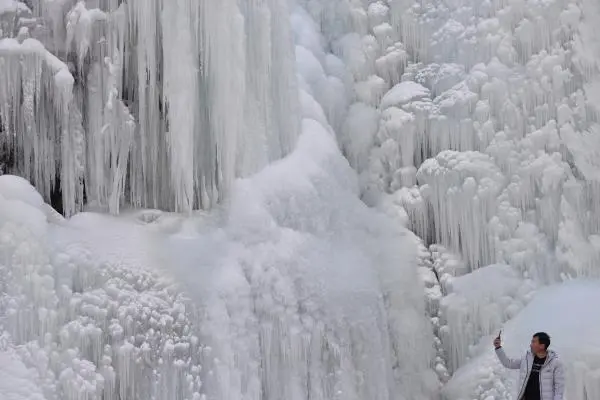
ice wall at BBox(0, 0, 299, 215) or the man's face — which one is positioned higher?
ice wall at BBox(0, 0, 299, 215)

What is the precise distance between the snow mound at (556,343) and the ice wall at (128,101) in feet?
7.95

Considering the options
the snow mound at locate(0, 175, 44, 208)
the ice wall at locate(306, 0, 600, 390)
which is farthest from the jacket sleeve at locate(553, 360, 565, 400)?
the snow mound at locate(0, 175, 44, 208)

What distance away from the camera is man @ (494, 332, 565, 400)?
14.7ft

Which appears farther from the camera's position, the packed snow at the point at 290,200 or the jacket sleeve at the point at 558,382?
the packed snow at the point at 290,200

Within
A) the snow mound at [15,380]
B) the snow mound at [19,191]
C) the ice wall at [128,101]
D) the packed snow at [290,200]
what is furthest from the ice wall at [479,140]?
the snow mound at [15,380]

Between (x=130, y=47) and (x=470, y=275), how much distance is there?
3467mm

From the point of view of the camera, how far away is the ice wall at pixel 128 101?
559cm

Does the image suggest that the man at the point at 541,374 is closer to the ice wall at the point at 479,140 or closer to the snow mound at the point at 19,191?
the ice wall at the point at 479,140

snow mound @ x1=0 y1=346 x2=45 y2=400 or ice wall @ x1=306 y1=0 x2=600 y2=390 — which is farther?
ice wall @ x1=306 y1=0 x2=600 y2=390

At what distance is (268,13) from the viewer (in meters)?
6.74

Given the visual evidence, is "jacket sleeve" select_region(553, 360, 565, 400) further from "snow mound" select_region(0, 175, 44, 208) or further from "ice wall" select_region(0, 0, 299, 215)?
"snow mound" select_region(0, 175, 44, 208)

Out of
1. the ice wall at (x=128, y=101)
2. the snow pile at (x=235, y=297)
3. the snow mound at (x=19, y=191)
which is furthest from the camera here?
the ice wall at (x=128, y=101)

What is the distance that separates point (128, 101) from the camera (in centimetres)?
604

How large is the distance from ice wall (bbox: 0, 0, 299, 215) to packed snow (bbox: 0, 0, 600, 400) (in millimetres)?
16
